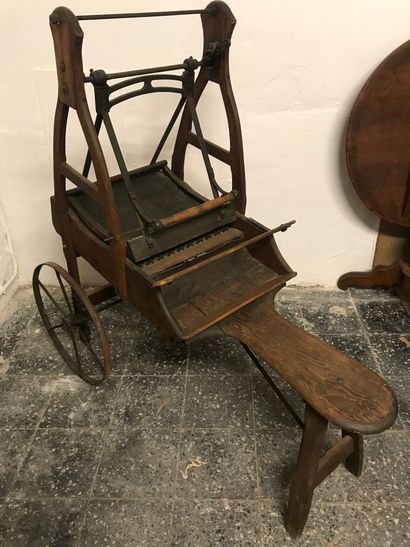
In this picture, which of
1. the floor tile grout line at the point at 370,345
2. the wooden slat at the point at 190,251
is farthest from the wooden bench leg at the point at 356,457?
the wooden slat at the point at 190,251

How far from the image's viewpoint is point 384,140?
2.03 m

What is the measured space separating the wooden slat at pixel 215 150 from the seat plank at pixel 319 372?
0.57 meters

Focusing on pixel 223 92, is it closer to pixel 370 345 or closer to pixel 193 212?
pixel 193 212

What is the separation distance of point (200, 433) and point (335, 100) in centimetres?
161

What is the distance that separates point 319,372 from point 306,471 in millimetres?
296

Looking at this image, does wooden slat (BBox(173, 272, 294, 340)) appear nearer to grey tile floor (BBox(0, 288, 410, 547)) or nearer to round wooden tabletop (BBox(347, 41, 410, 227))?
grey tile floor (BBox(0, 288, 410, 547))

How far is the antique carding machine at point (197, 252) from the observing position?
1.33 m

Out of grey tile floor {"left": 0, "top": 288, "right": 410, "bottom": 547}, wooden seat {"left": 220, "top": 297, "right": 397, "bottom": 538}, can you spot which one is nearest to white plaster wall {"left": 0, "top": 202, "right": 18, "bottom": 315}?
grey tile floor {"left": 0, "top": 288, "right": 410, "bottom": 547}

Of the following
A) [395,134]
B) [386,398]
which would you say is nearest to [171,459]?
[386,398]

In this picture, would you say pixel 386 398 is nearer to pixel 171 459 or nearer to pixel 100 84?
pixel 171 459

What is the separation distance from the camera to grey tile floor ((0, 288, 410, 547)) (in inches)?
59.1

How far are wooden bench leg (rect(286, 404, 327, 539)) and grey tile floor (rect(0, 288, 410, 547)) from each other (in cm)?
10

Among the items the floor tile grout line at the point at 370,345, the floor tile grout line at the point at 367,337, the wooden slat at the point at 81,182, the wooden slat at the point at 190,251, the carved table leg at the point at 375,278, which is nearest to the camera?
the wooden slat at the point at 81,182

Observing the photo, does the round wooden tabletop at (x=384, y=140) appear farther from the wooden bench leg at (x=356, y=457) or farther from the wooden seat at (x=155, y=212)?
the wooden bench leg at (x=356, y=457)
